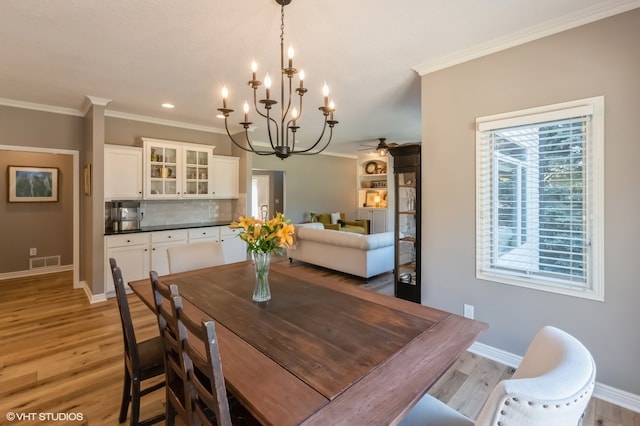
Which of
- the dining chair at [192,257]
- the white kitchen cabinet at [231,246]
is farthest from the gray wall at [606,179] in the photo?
the white kitchen cabinet at [231,246]

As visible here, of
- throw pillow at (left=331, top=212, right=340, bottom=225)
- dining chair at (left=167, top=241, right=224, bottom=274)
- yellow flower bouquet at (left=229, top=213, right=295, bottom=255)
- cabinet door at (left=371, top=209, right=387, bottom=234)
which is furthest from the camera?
cabinet door at (left=371, top=209, right=387, bottom=234)

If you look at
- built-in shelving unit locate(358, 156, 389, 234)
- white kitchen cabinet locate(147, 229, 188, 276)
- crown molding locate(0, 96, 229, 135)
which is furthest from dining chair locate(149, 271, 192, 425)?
built-in shelving unit locate(358, 156, 389, 234)

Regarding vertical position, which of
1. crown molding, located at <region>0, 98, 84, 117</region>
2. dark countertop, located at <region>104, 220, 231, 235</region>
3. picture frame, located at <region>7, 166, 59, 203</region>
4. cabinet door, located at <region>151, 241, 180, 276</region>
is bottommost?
cabinet door, located at <region>151, 241, 180, 276</region>

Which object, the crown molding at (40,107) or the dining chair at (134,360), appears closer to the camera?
the dining chair at (134,360)

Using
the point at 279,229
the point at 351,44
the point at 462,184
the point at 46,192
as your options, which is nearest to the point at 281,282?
the point at 279,229

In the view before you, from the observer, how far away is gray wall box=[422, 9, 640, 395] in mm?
1955

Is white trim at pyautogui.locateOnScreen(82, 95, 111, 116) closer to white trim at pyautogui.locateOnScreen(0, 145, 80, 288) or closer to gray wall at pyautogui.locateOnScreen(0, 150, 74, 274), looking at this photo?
white trim at pyautogui.locateOnScreen(0, 145, 80, 288)

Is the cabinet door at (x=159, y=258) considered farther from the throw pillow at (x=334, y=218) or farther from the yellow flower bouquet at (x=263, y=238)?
the throw pillow at (x=334, y=218)

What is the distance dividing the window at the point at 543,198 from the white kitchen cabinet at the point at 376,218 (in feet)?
19.9

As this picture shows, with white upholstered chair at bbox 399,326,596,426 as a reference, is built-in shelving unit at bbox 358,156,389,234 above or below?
above

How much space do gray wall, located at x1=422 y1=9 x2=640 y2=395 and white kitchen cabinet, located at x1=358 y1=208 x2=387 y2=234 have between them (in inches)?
227

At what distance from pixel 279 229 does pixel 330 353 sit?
77 centimetres

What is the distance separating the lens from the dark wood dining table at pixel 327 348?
92 centimetres

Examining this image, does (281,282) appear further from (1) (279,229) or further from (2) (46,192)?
(2) (46,192)
